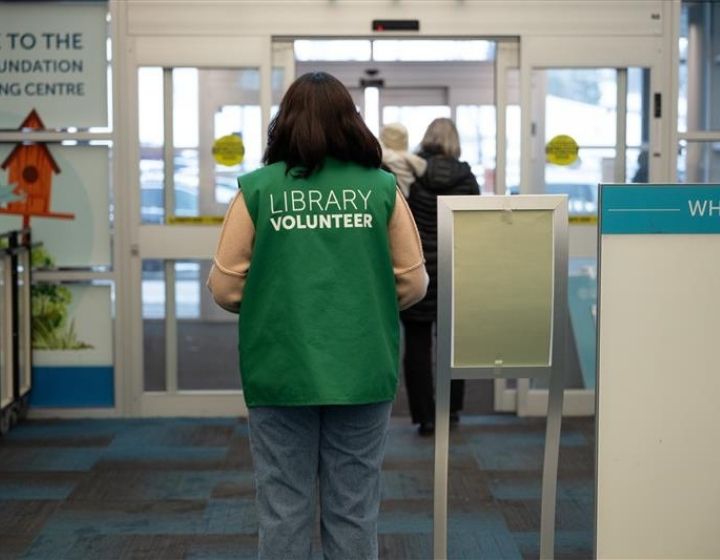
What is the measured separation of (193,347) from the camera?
8398 mm

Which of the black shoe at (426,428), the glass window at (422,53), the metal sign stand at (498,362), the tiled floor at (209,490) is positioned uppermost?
the glass window at (422,53)

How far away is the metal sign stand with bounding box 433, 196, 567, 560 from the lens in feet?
12.9

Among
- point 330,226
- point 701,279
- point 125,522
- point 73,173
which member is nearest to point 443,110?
point 73,173

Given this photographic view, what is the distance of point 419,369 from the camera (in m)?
6.62

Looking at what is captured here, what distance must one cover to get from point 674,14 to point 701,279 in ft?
11.9

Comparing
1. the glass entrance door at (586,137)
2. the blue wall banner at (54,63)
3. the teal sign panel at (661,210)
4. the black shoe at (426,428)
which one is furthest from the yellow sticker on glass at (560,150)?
the teal sign panel at (661,210)

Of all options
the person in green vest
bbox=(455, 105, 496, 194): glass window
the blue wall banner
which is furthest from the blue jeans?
bbox=(455, 105, 496, 194): glass window

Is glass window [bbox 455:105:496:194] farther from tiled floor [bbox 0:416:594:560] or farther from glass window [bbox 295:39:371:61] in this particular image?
tiled floor [bbox 0:416:594:560]

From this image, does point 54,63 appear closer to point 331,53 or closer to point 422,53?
point 331,53

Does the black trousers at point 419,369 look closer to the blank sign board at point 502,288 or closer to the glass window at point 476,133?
the blank sign board at point 502,288

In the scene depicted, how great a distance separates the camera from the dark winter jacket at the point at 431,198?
645 centimetres

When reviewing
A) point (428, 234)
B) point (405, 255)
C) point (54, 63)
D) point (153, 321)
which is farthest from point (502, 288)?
point (54, 63)

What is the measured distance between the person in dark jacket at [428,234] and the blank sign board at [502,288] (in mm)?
2369

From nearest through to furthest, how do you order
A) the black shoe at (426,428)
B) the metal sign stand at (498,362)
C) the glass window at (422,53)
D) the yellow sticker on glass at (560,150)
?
the metal sign stand at (498,362) < the black shoe at (426,428) < the yellow sticker on glass at (560,150) < the glass window at (422,53)
